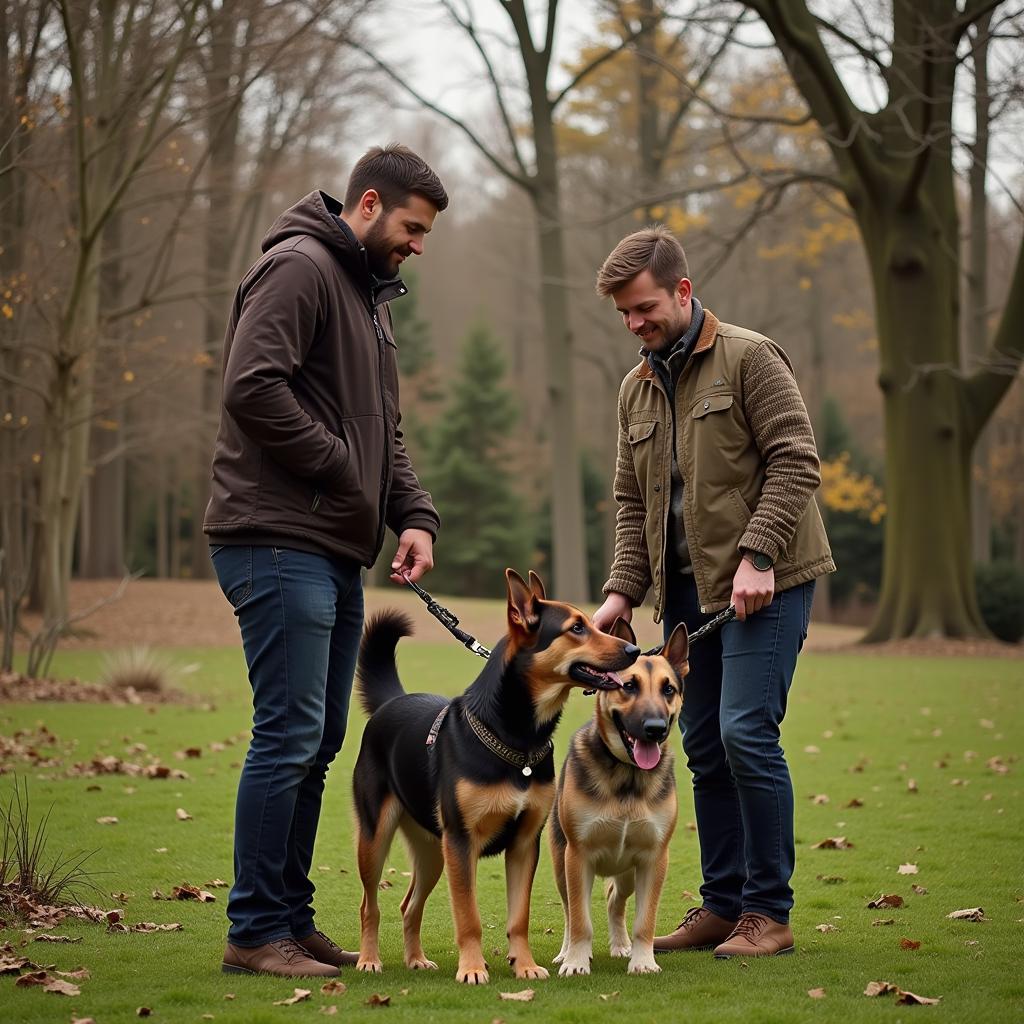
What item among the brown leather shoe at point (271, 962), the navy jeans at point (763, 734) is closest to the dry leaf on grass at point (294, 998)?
the brown leather shoe at point (271, 962)

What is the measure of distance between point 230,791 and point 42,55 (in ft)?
29.3

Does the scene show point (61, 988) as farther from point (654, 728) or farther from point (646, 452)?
point (646, 452)

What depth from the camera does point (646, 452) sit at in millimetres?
5414

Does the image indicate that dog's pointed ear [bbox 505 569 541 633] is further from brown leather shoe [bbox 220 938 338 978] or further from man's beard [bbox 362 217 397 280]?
brown leather shoe [bbox 220 938 338 978]

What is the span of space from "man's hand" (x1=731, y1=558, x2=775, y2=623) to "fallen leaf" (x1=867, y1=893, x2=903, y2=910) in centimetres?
185

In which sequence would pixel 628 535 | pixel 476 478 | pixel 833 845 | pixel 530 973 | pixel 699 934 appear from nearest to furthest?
1. pixel 530 973
2. pixel 699 934
3. pixel 628 535
4. pixel 833 845
5. pixel 476 478

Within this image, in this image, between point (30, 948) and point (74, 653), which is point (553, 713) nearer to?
point (30, 948)

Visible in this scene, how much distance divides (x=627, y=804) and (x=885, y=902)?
1.80 metres

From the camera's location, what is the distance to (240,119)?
28266 mm

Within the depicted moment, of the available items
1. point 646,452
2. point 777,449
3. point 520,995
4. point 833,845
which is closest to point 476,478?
point 833,845

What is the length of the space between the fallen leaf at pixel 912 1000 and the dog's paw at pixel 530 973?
124cm

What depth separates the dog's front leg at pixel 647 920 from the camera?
190 inches

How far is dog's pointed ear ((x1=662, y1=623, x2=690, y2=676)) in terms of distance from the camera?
5.04 m

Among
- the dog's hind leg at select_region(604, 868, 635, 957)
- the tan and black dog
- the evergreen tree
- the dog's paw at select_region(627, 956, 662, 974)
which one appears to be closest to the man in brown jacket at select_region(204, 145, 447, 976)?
the tan and black dog
